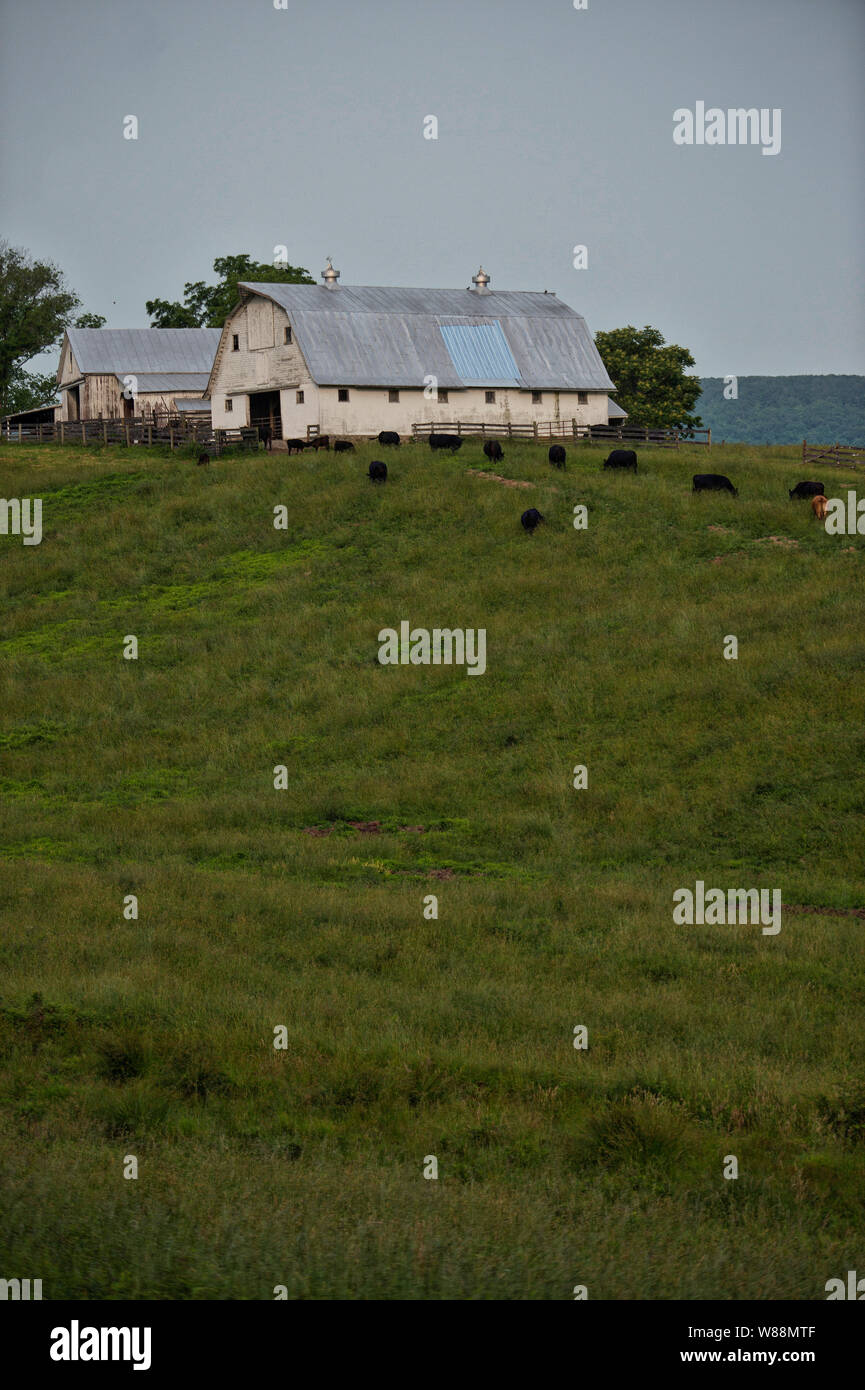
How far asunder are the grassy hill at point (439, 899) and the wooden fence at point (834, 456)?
547cm

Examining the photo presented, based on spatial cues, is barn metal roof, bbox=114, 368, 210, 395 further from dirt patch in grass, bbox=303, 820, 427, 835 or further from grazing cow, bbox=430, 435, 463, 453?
dirt patch in grass, bbox=303, 820, 427, 835

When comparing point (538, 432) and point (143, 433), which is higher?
point (143, 433)

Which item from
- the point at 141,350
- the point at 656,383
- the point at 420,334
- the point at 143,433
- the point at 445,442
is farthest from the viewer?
the point at 656,383

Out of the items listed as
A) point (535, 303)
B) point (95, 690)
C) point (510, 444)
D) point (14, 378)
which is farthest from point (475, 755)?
point (14, 378)

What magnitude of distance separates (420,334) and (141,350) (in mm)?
24722

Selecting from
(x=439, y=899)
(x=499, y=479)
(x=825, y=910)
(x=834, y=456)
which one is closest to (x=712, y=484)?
(x=499, y=479)

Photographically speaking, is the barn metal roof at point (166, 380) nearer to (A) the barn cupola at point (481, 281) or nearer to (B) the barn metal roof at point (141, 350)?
(B) the barn metal roof at point (141, 350)

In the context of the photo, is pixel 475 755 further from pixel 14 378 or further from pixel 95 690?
pixel 14 378

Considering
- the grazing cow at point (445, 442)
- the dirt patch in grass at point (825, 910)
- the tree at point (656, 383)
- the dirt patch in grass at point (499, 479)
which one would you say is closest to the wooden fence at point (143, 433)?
the grazing cow at point (445, 442)

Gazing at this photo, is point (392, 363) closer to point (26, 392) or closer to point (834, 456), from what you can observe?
point (834, 456)

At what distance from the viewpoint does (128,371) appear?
241ft

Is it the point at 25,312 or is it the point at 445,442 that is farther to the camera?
the point at 25,312

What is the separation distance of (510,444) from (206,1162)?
149ft

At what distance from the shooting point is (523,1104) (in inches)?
440
